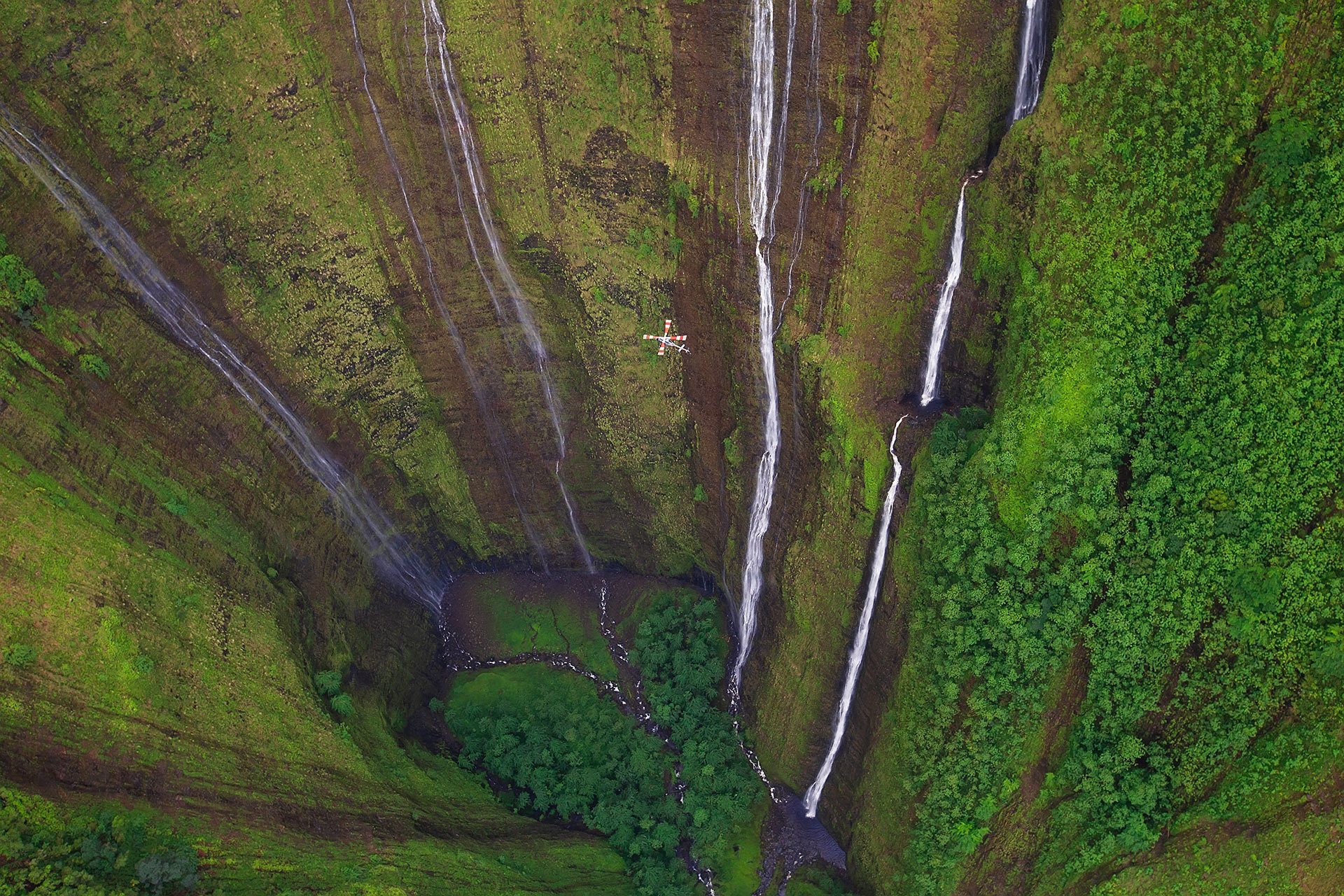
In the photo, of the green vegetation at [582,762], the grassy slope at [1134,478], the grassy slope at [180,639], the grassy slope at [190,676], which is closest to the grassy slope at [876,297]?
the grassy slope at [1134,478]

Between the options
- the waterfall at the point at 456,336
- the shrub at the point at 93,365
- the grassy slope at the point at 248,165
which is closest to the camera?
the shrub at the point at 93,365

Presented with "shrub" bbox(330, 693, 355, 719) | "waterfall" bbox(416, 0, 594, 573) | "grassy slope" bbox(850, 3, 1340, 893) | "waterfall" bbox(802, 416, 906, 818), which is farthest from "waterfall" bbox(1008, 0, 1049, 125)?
"shrub" bbox(330, 693, 355, 719)

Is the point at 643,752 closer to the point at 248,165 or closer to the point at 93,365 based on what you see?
the point at 93,365

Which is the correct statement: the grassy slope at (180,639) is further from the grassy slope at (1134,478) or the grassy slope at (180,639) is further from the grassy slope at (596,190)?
the grassy slope at (1134,478)

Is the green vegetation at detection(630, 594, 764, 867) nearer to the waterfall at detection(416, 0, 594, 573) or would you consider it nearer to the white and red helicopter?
the waterfall at detection(416, 0, 594, 573)

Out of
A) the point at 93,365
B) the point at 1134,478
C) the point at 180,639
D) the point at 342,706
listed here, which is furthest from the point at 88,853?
the point at 1134,478

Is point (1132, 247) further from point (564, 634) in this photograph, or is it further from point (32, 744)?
point (32, 744)
